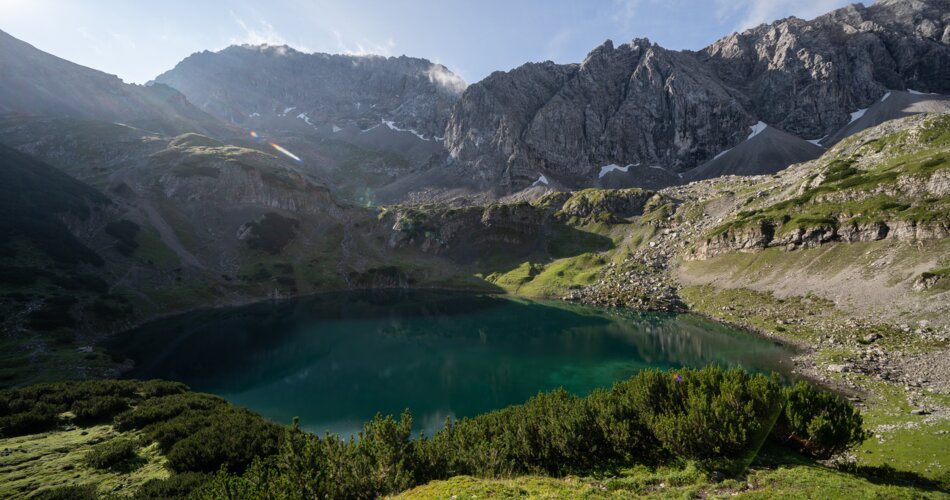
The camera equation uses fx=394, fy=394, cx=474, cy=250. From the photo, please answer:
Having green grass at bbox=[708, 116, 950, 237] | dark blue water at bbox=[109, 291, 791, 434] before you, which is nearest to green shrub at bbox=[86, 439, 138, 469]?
dark blue water at bbox=[109, 291, 791, 434]

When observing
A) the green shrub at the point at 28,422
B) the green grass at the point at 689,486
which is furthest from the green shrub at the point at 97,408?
the green grass at the point at 689,486

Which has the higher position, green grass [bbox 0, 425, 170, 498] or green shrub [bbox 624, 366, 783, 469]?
green shrub [bbox 624, 366, 783, 469]

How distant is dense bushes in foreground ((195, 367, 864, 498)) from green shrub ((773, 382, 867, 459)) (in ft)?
0.18

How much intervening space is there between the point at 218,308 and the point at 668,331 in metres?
Result: 124

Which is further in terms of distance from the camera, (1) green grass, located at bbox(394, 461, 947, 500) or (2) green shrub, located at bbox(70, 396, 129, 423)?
(2) green shrub, located at bbox(70, 396, 129, 423)

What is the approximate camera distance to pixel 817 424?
22703 millimetres

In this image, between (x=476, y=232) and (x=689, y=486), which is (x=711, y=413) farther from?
(x=476, y=232)

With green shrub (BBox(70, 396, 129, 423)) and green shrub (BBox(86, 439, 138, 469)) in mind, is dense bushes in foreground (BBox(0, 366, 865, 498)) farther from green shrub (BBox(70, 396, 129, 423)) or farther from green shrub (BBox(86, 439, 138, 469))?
green shrub (BBox(70, 396, 129, 423))

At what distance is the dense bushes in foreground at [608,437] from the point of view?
63.9 feet

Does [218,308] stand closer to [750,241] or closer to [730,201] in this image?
[750,241]

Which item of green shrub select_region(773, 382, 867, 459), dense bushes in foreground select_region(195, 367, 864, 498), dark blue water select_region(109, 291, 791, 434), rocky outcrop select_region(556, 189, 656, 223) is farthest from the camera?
rocky outcrop select_region(556, 189, 656, 223)

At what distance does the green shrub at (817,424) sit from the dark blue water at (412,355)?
2934 cm

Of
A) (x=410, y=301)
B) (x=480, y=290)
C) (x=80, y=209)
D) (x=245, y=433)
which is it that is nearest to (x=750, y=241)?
(x=480, y=290)

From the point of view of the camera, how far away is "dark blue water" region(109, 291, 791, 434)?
51406mm
